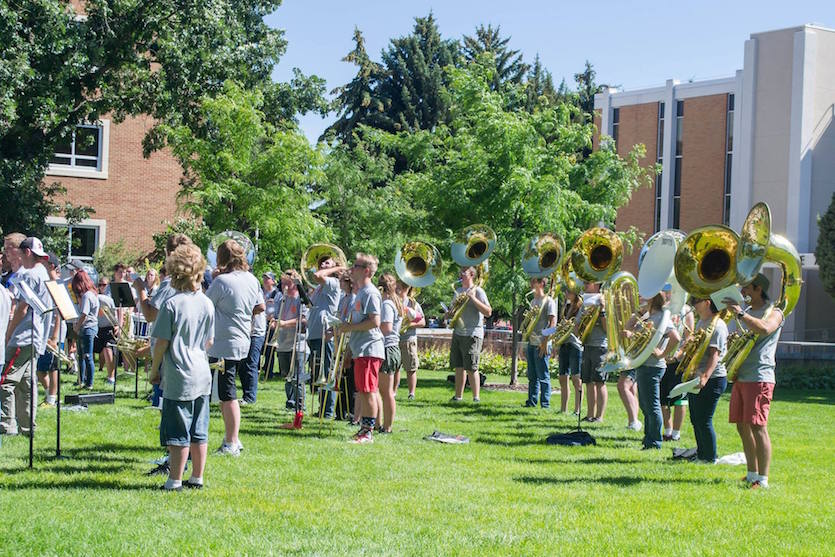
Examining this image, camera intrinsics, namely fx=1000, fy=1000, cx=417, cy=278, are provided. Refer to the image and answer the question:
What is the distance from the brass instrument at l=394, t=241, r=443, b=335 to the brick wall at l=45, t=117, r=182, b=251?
59.2ft

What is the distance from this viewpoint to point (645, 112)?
52.8m

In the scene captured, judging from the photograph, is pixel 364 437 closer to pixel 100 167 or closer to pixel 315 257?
pixel 315 257

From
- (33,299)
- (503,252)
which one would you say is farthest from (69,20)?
(33,299)

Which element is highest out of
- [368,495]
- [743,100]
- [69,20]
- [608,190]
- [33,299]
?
[743,100]

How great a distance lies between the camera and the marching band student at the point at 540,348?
14422mm

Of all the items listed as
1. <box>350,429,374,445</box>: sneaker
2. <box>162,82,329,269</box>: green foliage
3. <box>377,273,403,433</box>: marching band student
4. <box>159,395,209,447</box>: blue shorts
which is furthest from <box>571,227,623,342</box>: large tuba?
<box>162,82,329,269</box>: green foliage

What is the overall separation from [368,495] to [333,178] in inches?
1020

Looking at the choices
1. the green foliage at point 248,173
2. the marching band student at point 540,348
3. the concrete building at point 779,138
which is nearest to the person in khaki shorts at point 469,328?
the marching band student at point 540,348

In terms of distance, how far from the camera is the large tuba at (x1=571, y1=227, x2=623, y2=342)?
1173cm

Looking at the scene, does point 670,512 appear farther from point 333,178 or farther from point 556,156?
point 333,178

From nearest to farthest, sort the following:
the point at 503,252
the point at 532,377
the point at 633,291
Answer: the point at 633,291 < the point at 532,377 < the point at 503,252

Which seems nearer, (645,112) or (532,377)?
(532,377)

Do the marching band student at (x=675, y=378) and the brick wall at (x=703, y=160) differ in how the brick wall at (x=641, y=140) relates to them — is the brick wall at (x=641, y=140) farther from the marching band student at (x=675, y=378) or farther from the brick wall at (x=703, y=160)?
the marching band student at (x=675, y=378)

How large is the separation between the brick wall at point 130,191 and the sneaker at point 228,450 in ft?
75.9
